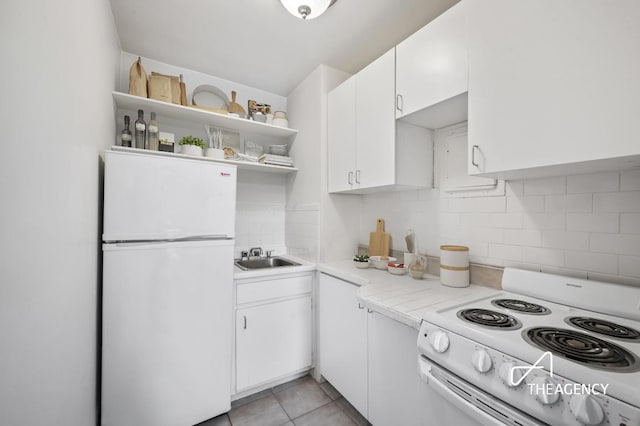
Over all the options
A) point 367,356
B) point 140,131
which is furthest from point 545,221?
point 140,131

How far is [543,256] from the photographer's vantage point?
123 cm

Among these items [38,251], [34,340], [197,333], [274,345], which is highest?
[38,251]

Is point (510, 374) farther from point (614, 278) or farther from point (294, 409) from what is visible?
point (294, 409)

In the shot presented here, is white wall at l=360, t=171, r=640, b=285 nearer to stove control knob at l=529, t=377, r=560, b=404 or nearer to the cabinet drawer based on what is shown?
stove control knob at l=529, t=377, r=560, b=404

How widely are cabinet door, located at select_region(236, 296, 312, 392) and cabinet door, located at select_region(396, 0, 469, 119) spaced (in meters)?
1.64

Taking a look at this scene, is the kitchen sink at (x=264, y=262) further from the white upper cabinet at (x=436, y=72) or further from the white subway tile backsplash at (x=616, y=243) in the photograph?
the white subway tile backsplash at (x=616, y=243)

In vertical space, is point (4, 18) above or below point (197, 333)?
above

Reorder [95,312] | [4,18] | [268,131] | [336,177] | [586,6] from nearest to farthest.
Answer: [4,18]
[586,6]
[95,312]
[336,177]
[268,131]

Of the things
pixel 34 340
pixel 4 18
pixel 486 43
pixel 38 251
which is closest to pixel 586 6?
pixel 486 43

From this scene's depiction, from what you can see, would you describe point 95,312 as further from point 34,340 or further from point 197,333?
point 34,340

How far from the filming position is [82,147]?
108 centimetres

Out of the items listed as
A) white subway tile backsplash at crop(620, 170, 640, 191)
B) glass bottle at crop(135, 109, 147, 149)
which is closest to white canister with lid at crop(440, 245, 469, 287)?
white subway tile backsplash at crop(620, 170, 640, 191)

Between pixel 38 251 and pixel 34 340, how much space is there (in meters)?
0.25

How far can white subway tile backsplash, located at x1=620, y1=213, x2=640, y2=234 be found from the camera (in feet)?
3.28
